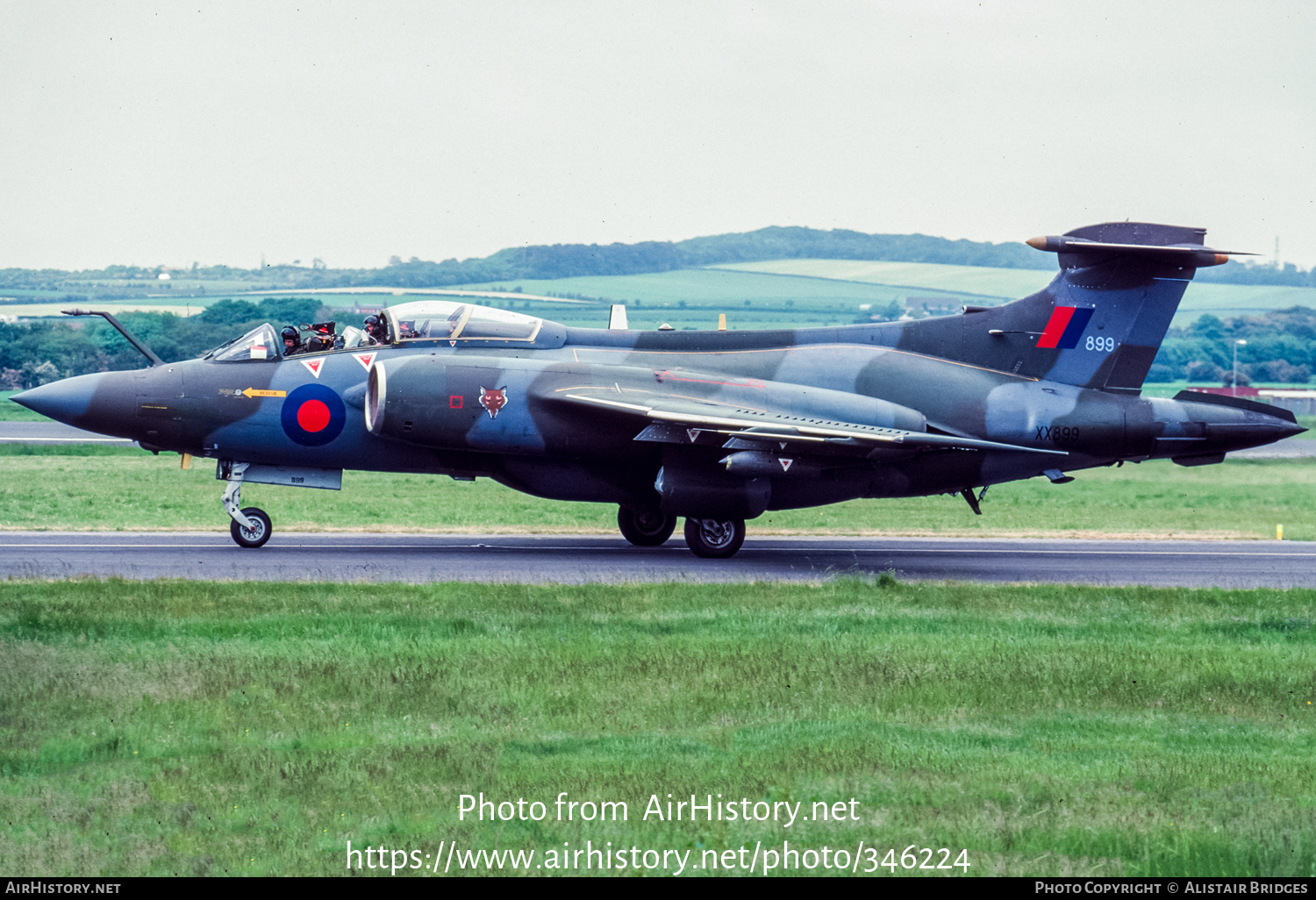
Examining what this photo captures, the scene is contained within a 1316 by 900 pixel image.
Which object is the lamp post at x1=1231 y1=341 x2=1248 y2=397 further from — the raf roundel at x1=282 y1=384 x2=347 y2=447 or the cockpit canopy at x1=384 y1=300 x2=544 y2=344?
the raf roundel at x1=282 y1=384 x2=347 y2=447

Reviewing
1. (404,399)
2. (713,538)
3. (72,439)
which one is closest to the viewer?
(404,399)

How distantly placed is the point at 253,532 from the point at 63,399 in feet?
10.5

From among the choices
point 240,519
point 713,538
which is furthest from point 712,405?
point 240,519

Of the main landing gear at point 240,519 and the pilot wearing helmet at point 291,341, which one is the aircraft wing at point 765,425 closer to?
the pilot wearing helmet at point 291,341

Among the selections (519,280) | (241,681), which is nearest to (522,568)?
(241,681)

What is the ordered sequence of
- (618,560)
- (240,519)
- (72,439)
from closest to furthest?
(618,560) < (240,519) < (72,439)

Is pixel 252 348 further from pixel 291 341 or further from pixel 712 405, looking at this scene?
pixel 712 405

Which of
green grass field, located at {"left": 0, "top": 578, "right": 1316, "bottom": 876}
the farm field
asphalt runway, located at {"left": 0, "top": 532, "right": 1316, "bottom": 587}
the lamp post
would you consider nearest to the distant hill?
the farm field

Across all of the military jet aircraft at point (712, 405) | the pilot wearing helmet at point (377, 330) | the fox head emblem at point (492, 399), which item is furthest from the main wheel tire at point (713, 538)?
the pilot wearing helmet at point (377, 330)

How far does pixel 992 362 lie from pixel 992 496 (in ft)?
36.8

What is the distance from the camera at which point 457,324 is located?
1930 cm

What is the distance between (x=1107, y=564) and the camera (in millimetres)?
19359

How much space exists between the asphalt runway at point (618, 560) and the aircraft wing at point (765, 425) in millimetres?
1786

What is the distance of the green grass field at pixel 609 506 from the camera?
2373 centimetres
